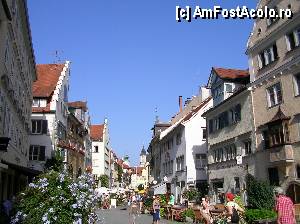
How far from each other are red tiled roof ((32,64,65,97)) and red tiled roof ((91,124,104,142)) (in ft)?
138

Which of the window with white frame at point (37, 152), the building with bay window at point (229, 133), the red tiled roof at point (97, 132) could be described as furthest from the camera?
the red tiled roof at point (97, 132)

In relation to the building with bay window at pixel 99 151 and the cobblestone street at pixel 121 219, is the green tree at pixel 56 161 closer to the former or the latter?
the cobblestone street at pixel 121 219

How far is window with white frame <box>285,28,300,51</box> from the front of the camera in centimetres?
2685

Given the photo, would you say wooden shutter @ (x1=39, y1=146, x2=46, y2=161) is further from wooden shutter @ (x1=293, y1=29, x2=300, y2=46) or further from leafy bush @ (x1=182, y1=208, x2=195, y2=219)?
wooden shutter @ (x1=293, y1=29, x2=300, y2=46)

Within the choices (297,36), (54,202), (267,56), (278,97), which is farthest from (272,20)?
(54,202)

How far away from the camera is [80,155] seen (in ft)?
202

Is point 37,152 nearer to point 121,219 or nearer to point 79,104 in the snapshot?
point 121,219

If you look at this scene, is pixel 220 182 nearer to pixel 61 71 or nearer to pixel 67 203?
pixel 61 71

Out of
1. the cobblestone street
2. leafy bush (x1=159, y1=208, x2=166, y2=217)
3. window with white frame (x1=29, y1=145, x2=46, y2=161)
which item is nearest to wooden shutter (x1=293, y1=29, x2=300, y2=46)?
the cobblestone street

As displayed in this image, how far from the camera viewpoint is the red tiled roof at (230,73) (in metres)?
37.5

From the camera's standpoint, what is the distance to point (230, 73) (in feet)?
126

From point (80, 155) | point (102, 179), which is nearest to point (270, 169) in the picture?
point (80, 155)

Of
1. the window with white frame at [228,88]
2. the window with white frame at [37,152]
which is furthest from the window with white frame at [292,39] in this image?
the window with white frame at [37,152]

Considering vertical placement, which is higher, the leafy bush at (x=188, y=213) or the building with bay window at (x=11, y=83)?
the building with bay window at (x=11, y=83)
